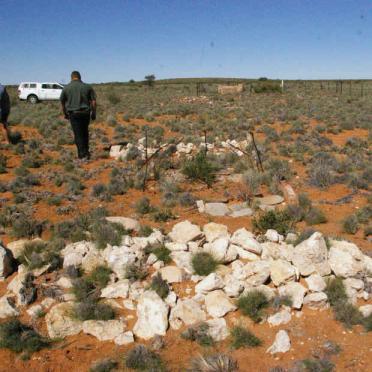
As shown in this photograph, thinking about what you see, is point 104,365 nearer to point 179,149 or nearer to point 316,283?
point 316,283

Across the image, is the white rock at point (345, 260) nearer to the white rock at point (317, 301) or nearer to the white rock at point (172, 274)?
the white rock at point (317, 301)

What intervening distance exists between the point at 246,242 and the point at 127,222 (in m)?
1.94

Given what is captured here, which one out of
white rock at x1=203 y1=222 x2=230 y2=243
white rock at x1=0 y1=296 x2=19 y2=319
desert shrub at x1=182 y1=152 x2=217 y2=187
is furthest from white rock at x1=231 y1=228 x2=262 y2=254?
desert shrub at x1=182 y1=152 x2=217 y2=187

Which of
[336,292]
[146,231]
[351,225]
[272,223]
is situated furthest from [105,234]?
[351,225]

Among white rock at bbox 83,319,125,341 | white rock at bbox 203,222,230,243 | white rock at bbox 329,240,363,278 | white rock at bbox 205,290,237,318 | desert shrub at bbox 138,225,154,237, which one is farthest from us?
desert shrub at bbox 138,225,154,237

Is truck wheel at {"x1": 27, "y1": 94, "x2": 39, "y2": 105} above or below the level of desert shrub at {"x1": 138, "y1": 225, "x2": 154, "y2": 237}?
above

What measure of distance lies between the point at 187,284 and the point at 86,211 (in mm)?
2967

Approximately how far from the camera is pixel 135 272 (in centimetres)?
499

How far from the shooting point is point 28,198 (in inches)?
305

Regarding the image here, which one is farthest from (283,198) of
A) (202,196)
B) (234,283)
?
(234,283)

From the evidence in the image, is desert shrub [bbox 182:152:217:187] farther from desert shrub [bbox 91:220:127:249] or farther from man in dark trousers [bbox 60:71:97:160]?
desert shrub [bbox 91:220:127:249]

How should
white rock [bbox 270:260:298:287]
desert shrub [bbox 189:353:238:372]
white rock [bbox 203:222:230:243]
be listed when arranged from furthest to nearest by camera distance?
white rock [bbox 203:222:230:243], white rock [bbox 270:260:298:287], desert shrub [bbox 189:353:238:372]

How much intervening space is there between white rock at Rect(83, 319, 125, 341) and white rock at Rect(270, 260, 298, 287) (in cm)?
188

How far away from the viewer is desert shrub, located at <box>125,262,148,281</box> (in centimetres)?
495
